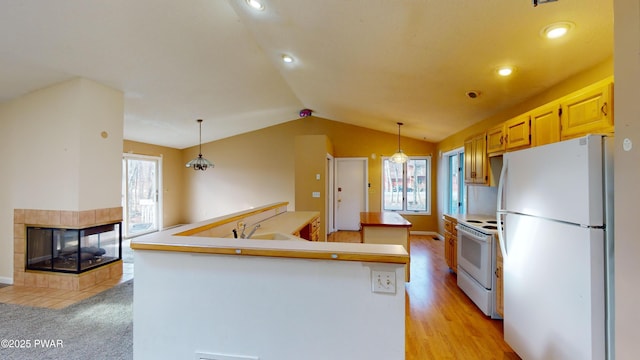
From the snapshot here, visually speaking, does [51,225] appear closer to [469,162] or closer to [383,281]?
[383,281]

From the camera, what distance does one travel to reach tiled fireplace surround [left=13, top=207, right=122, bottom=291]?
3.19 m

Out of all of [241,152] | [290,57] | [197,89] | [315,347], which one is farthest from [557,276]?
[241,152]

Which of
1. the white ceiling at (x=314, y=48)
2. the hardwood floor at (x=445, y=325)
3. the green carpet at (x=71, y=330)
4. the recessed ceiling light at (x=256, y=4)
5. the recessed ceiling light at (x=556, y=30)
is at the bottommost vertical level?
the hardwood floor at (x=445, y=325)

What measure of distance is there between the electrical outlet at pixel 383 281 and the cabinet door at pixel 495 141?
238cm

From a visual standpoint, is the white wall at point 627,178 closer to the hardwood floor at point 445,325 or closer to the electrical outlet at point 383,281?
Answer: the electrical outlet at point 383,281

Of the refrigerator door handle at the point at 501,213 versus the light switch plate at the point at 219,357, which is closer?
the light switch plate at the point at 219,357

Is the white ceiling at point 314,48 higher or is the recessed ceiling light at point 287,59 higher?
the recessed ceiling light at point 287,59

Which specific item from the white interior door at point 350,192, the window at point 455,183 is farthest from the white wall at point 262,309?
the white interior door at point 350,192

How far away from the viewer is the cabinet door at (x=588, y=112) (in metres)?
1.61

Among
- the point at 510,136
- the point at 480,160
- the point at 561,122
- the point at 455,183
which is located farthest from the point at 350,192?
the point at 561,122

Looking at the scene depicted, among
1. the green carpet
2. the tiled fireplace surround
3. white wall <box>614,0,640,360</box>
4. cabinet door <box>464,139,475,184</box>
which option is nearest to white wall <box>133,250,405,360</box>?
white wall <box>614,0,640,360</box>

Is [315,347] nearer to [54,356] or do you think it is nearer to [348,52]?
[54,356]

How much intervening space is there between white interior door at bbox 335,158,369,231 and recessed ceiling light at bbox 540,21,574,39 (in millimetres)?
5046

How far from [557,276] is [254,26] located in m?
3.22
